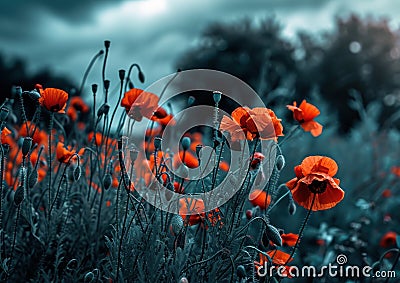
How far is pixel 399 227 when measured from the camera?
3.81m

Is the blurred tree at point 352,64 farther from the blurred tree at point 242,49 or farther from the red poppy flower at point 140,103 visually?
the red poppy flower at point 140,103

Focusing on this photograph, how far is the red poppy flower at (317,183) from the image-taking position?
4.74ft

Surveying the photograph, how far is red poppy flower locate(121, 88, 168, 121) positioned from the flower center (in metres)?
0.60

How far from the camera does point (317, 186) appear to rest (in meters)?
1.47

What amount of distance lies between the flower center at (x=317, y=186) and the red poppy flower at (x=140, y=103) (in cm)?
60

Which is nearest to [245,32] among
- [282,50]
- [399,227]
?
[282,50]

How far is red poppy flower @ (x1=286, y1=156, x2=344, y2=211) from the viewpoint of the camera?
1443mm

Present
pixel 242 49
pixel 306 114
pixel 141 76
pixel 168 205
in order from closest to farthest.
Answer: pixel 168 205
pixel 306 114
pixel 141 76
pixel 242 49

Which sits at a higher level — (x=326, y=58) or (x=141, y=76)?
(x=326, y=58)

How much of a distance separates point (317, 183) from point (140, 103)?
656mm

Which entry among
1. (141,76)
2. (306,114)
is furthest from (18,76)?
(306,114)

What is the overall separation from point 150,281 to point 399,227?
2895 millimetres

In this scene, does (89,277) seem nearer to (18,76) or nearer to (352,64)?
(18,76)

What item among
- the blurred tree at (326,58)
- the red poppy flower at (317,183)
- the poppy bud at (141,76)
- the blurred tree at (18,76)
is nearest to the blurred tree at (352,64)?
the blurred tree at (326,58)
